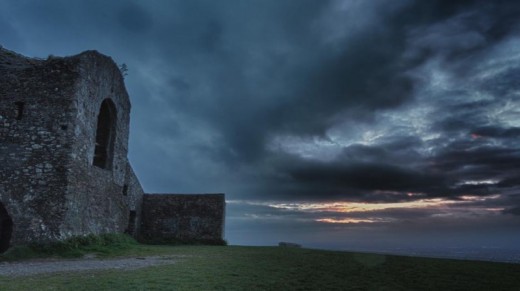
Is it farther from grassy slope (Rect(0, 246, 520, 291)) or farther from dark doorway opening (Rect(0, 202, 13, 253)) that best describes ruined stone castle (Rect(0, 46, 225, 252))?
grassy slope (Rect(0, 246, 520, 291))

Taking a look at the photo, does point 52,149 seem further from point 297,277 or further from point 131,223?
point 297,277

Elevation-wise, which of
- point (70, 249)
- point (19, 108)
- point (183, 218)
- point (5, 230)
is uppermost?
point (19, 108)

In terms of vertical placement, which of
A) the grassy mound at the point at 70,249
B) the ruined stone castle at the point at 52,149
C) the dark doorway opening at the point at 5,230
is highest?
the ruined stone castle at the point at 52,149

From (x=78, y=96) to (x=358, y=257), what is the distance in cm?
1303

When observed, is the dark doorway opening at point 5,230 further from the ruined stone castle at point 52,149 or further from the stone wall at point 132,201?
the stone wall at point 132,201

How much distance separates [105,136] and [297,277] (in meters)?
15.9

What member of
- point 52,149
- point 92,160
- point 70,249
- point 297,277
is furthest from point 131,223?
point 297,277

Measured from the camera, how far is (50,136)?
15312mm

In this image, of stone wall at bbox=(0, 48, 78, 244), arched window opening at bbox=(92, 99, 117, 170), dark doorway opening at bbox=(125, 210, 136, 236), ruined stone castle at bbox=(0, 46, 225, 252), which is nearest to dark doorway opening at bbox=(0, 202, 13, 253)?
ruined stone castle at bbox=(0, 46, 225, 252)

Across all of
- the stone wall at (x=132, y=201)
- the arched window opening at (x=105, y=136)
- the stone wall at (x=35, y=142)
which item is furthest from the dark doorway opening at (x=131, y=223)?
the stone wall at (x=35, y=142)

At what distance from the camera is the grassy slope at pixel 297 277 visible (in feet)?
25.1

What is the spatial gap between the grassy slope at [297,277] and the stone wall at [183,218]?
12.9 metres

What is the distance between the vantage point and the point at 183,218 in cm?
2433

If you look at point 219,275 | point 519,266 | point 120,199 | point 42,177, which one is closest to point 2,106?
point 42,177
